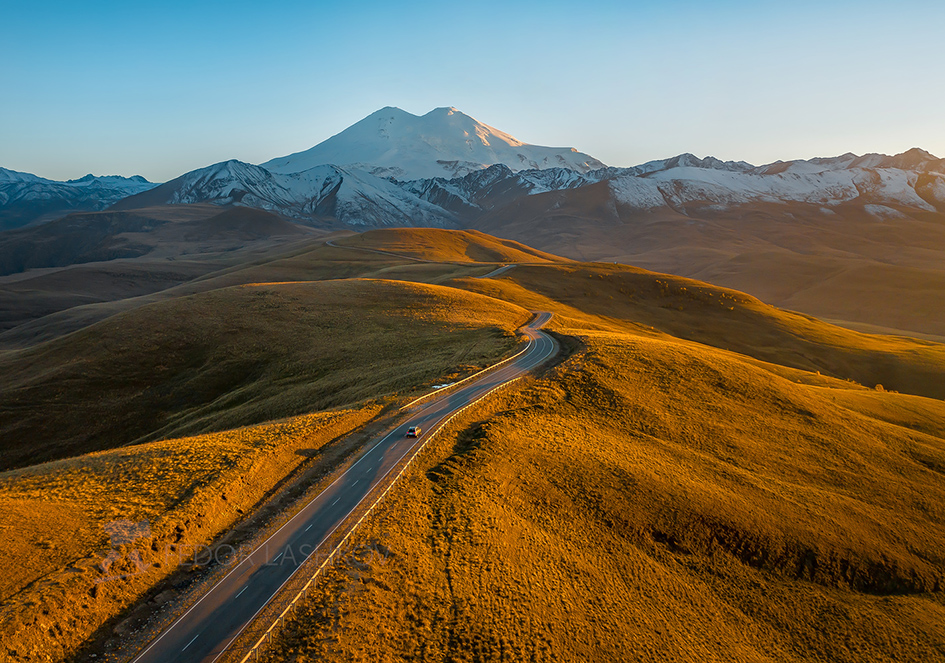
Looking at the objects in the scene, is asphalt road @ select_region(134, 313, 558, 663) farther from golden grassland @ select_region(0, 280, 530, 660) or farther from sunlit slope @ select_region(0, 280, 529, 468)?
sunlit slope @ select_region(0, 280, 529, 468)

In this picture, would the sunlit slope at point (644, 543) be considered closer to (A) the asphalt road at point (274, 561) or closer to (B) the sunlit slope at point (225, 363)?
(A) the asphalt road at point (274, 561)

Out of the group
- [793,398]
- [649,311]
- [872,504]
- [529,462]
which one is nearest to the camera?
[529,462]

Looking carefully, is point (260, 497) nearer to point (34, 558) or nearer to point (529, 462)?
point (34, 558)

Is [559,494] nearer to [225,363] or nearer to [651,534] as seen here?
[651,534]

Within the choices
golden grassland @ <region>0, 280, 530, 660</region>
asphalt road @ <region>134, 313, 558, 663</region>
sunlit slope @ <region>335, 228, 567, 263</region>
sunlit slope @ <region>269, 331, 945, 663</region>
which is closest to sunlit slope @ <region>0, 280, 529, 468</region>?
golden grassland @ <region>0, 280, 530, 660</region>

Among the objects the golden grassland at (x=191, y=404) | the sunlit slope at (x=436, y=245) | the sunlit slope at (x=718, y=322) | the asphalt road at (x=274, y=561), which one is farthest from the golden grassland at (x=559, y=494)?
the sunlit slope at (x=436, y=245)

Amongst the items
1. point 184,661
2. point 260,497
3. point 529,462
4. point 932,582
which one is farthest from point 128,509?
point 932,582
